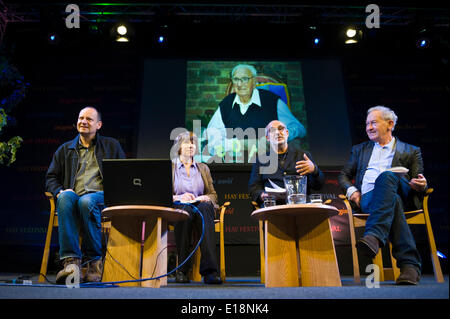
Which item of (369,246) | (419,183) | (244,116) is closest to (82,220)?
(369,246)

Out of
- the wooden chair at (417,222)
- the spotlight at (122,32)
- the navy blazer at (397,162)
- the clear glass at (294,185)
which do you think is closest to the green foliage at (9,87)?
the spotlight at (122,32)

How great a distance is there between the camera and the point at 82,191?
316 centimetres

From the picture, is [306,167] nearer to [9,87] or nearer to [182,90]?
[182,90]

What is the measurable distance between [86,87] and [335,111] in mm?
3255

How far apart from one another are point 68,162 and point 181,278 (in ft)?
4.47

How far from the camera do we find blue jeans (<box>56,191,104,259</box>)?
275 centimetres

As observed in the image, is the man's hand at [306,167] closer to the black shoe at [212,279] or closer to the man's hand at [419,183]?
the man's hand at [419,183]

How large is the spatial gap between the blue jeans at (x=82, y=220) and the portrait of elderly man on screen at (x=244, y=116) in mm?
2057

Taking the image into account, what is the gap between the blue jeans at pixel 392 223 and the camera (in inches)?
93.6

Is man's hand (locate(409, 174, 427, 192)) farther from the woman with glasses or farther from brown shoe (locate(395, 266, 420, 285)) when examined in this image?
the woman with glasses

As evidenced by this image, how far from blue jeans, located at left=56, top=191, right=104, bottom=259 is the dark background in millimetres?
1860

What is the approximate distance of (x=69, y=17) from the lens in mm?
4742

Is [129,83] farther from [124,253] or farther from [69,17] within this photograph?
[124,253]
